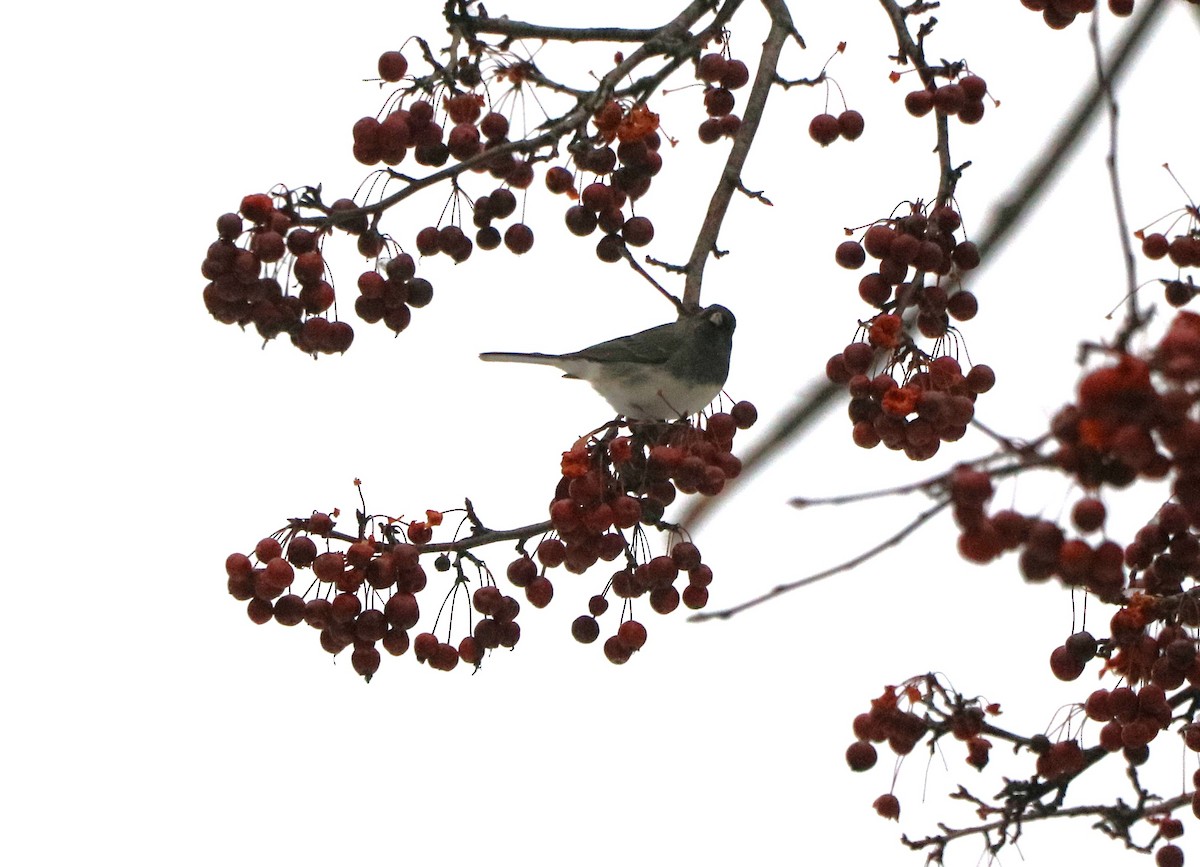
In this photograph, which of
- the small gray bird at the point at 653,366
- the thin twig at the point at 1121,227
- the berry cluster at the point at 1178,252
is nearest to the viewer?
the thin twig at the point at 1121,227

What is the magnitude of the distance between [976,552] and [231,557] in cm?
156

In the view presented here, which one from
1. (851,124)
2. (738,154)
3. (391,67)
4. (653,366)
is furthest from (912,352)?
(653,366)

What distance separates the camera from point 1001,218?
204 centimetres

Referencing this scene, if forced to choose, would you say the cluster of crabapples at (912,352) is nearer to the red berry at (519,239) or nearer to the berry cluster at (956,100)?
the berry cluster at (956,100)

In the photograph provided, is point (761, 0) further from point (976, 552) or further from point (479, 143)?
point (976, 552)

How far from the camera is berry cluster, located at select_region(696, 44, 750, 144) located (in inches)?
114

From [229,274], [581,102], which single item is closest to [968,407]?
[581,102]

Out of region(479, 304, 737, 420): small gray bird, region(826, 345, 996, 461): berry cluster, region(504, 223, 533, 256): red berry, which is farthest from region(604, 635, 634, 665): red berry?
region(479, 304, 737, 420): small gray bird

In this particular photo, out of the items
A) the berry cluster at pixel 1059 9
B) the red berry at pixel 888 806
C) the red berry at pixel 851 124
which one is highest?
the red berry at pixel 851 124

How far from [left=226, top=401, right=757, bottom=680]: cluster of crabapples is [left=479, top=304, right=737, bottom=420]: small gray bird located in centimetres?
93

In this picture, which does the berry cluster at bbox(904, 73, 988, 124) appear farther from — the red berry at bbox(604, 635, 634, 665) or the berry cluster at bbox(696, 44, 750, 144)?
the red berry at bbox(604, 635, 634, 665)

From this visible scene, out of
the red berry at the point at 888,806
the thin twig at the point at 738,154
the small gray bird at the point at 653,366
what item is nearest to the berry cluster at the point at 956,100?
the thin twig at the point at 738,154

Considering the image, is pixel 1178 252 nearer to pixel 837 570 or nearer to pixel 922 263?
pixel 922 263

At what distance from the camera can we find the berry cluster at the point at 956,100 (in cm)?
267
